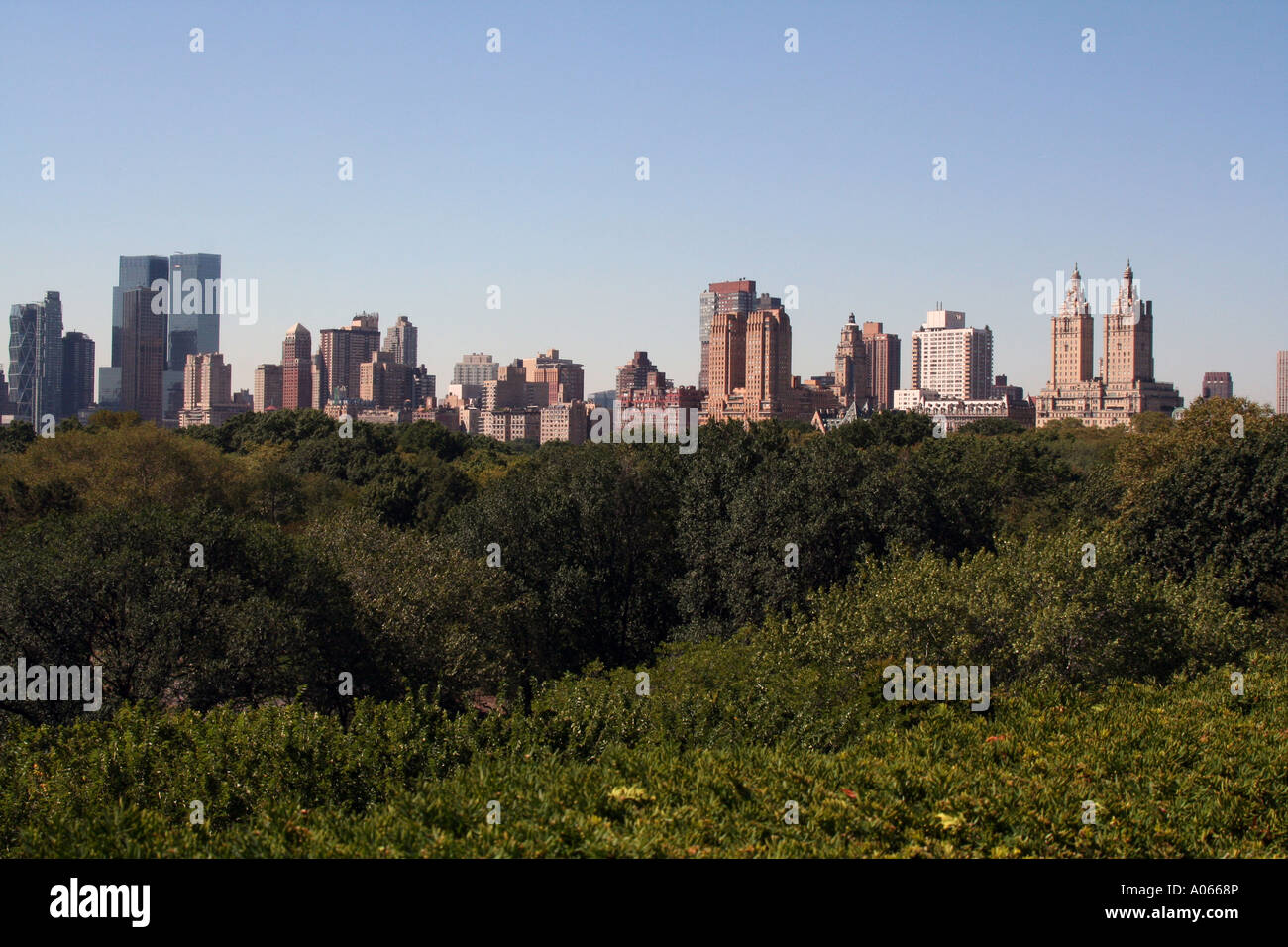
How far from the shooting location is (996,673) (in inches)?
734

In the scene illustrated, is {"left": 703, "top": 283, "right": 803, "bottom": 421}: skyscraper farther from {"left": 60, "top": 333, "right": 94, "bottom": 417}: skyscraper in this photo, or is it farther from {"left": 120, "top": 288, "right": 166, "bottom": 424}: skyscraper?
{"left": 60, "top": 333, "right": 94, "bottom": 417}: skyscraper

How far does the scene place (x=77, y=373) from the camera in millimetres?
164000

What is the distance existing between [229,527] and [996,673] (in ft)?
48.6

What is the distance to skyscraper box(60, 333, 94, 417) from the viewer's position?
159 meters

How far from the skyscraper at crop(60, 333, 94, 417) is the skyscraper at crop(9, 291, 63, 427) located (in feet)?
3.01

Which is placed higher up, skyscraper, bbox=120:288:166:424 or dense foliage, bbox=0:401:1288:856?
skyscraper, bbox=120:288:166:424

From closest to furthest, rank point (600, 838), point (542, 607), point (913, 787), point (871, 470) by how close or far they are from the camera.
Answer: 1. point (600, 838)
2. point (913, 787)
3. point (542, 607)
4. point (871, 470)

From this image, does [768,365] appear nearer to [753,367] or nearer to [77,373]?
[753,367]

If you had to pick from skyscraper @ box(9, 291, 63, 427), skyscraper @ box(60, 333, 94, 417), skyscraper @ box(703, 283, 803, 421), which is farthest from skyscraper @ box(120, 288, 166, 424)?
skyscraper @ box(703, 283, 803, 421)

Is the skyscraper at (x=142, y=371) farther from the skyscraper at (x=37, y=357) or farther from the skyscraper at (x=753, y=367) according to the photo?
the skyscraper at (x=753, y=367)

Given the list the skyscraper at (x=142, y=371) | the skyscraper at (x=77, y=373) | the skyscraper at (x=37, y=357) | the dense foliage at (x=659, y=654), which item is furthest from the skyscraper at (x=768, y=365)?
the dense foliage at (x=659, y=654)

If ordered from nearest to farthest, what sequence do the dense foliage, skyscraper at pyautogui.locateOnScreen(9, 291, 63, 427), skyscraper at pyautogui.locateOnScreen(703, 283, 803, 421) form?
1. the dense foliage
2. skyscraper at pyautogui.locateOnScreen(9, 291, 63, 427)
3. skyscraper at pyautogui.locateOnScreen(703, 283, 803, 421)
